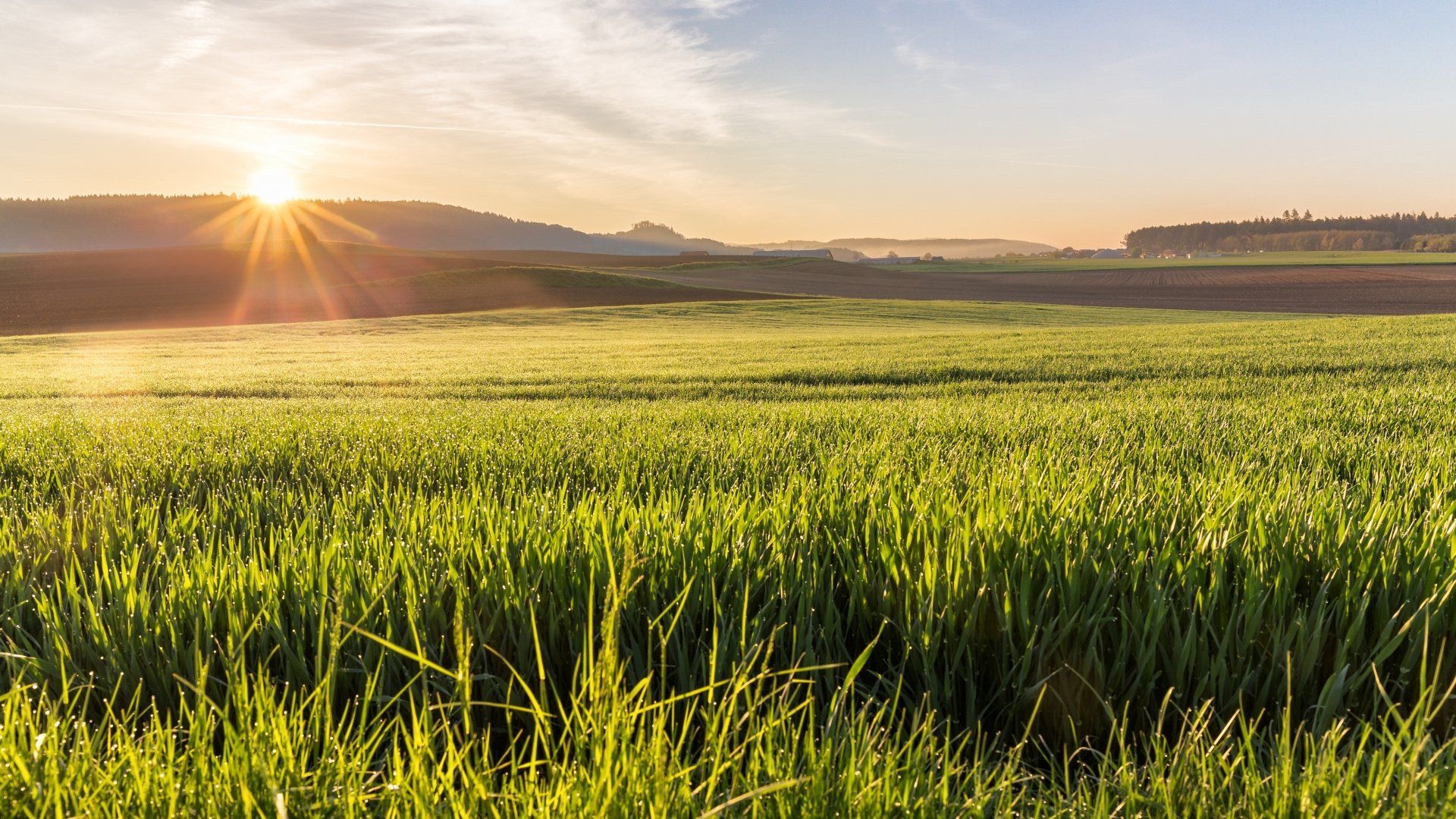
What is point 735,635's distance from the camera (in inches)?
74.5

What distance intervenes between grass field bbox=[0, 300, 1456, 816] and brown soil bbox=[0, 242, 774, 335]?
47651mm

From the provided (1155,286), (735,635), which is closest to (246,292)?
(735,635)

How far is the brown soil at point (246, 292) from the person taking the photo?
47.0m

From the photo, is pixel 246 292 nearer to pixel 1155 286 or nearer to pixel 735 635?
pixel 735 635

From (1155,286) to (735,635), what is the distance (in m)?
80.8

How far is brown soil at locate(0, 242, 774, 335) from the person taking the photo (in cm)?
4700

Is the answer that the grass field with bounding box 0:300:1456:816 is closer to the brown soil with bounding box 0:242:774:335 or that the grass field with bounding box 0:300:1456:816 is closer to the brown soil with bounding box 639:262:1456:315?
the brown soil with bounding box 0:242:774:335

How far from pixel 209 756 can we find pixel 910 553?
1557mm

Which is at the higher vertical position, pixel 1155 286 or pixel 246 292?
pixel 246 292

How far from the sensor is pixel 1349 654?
181 cm

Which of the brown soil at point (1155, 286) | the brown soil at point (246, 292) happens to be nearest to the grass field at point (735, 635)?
the brown soil at point (246, 292)

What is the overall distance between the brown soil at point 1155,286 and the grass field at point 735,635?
54.7 m

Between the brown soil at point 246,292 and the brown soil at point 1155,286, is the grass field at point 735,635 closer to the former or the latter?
the brown soil at point 246,292

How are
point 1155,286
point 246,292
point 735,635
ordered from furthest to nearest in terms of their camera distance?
point 1155,286, point 246,292, point 735,635
